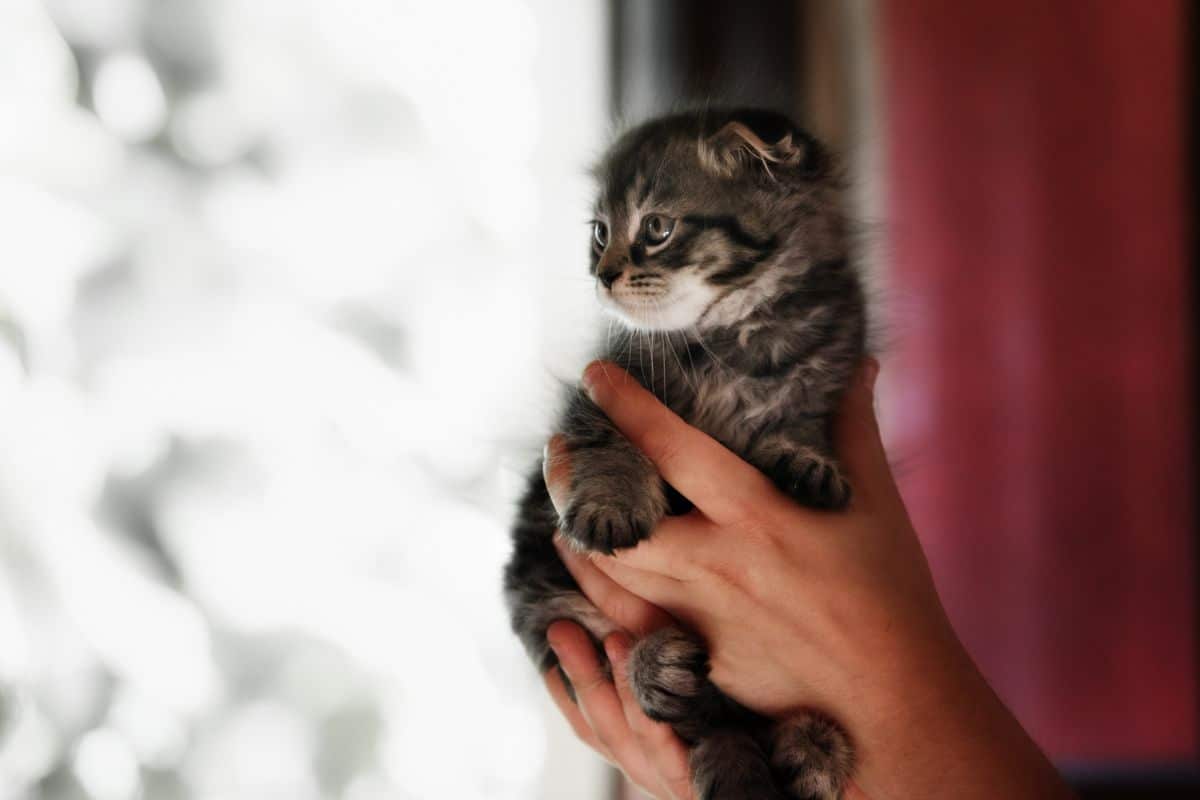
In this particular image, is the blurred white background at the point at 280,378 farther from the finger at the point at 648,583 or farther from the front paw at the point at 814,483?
the front paw at the point at 814,483

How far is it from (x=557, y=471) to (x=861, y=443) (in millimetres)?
412

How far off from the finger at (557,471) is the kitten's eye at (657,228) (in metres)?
0.30

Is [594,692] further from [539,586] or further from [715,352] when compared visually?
[715,352]

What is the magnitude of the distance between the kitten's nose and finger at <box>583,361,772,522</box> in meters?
0.12

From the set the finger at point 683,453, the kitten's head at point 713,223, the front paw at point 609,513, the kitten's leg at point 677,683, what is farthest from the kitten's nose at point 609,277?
the kitten's leg at point 677,683

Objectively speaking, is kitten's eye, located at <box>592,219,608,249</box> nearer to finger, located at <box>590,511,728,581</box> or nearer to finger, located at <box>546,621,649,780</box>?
finger, located at <box>590,511,728,581</box>

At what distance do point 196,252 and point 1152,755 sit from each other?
2954 millimetres

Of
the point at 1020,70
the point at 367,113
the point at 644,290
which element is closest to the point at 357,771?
the point at 644,290

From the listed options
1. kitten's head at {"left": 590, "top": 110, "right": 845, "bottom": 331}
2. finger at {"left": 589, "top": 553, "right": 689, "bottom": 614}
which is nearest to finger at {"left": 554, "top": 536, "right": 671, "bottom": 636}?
finger at {"left": 589, "top": 553, "right": 689, "bottom": 614}

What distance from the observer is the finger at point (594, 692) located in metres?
1.17

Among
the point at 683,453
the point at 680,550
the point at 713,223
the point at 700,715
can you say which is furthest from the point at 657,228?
the point at 700,715

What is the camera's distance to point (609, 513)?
103 cm

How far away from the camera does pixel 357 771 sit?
154cm

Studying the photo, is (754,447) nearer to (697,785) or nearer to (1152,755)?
(697,785)
